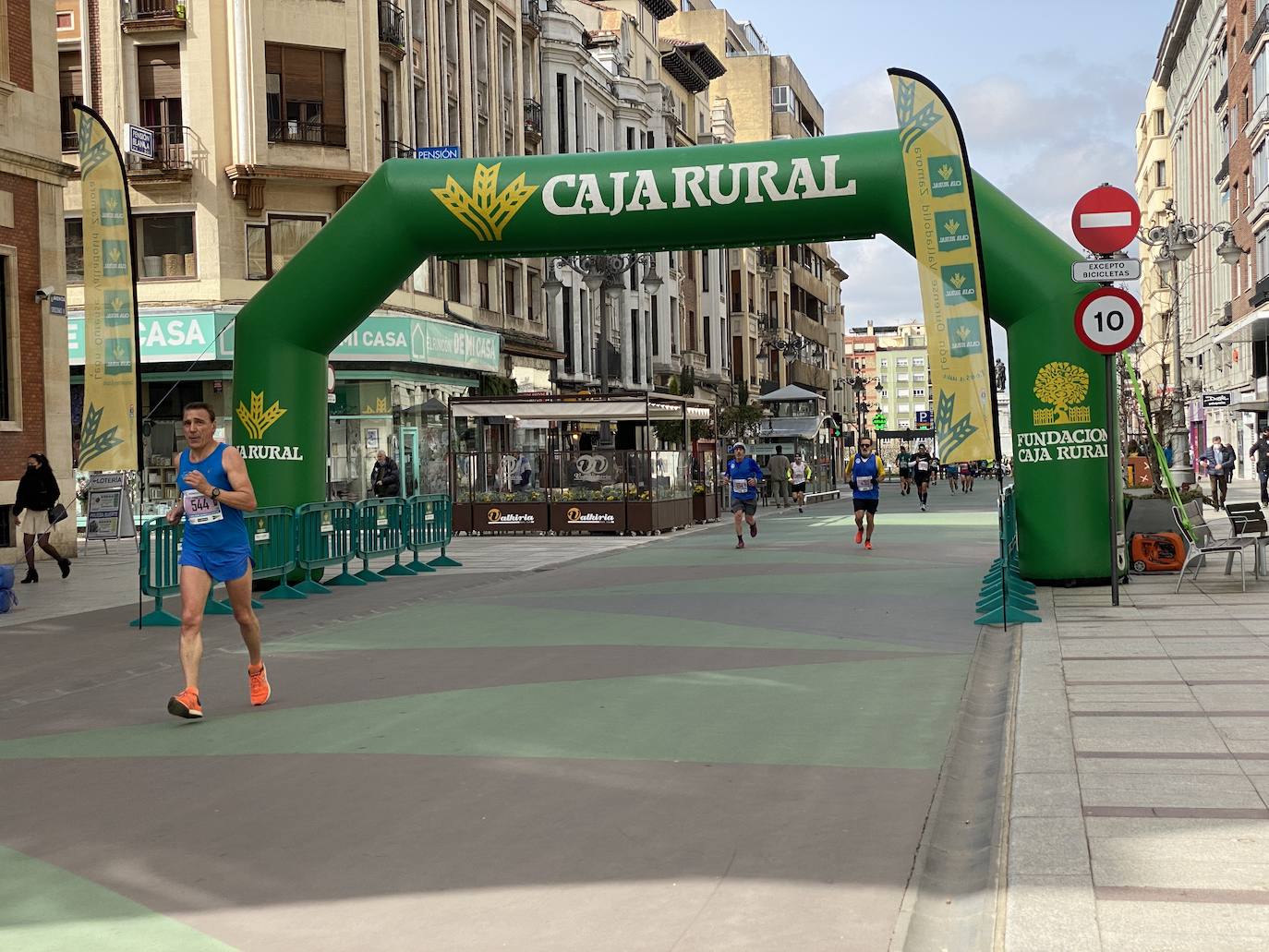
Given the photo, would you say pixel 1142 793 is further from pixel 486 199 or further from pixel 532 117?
pixel 532 117

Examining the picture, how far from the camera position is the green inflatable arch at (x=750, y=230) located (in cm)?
1522

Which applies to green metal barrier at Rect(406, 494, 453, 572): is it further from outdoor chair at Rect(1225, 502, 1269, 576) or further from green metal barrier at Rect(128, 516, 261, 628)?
outdoor chair at Rect(1225, 502, 1269, 576)

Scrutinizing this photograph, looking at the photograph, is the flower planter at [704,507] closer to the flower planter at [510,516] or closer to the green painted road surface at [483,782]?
the flower planter at [510,516]

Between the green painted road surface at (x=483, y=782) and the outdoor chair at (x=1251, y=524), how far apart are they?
151 inches

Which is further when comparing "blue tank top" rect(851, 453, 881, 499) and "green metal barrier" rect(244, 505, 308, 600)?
"blue tank top" rect(851, 453, 881, 499)

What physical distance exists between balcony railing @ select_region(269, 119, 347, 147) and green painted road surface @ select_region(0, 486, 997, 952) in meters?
21.8

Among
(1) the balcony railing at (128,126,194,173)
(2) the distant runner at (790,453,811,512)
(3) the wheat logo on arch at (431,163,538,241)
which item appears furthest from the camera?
(2) the distant runner at (790,453,811,512)

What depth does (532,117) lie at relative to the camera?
48219 millimetres

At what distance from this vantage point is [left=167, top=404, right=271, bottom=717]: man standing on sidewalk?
29.7 ft

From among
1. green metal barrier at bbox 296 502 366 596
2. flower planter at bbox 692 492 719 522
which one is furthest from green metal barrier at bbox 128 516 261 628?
flower planter at bbox 692 492 719 522

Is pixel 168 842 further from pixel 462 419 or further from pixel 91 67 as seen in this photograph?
pixel 91 67

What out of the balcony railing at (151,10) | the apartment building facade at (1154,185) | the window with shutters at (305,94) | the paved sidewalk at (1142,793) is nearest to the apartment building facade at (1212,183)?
the apartment building facade at (1154,185)

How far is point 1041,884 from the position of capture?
4902mm

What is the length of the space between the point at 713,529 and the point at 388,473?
681 centimetres
